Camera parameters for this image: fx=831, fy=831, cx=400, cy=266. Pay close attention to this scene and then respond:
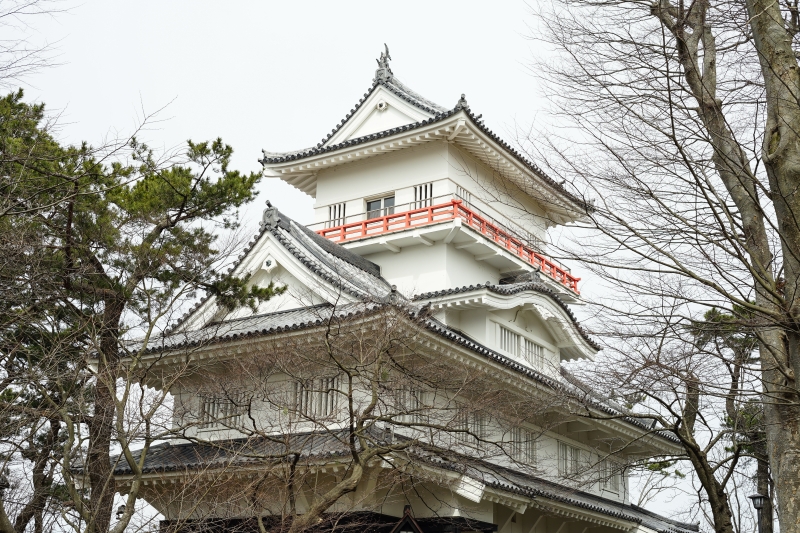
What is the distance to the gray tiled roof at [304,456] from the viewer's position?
12203mm

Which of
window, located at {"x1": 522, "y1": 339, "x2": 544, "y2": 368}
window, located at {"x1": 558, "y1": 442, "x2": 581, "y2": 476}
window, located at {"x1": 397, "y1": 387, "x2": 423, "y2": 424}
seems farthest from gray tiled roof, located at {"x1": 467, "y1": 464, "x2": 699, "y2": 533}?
window, located at {"x1": 522, "y1": 339, "x2": 544, "y2": 368}

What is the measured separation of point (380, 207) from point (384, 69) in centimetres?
471

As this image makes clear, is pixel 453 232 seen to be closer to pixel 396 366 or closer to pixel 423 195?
pixel 423 195

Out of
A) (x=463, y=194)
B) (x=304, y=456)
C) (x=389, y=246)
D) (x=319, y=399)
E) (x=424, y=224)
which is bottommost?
(x=304, y=456)

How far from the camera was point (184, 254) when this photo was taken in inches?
539

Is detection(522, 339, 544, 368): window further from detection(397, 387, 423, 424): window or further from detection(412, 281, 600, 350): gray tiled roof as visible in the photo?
detection(397, 387, 423, 424): window

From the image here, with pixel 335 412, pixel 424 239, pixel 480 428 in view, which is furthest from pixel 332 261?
pixel 335 412

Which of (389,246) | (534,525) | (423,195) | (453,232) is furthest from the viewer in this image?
(423,195)

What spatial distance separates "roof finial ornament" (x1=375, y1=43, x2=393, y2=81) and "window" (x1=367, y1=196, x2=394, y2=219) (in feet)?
12.9

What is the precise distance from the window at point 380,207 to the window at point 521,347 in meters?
4.95

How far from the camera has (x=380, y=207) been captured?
906 inches

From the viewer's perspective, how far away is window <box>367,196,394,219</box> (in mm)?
22750

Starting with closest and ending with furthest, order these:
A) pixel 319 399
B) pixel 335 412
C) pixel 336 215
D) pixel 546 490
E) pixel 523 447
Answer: pixel 335 412
pixel 319 399
pixel 546 490
pixel 523 447
pixel 336 215

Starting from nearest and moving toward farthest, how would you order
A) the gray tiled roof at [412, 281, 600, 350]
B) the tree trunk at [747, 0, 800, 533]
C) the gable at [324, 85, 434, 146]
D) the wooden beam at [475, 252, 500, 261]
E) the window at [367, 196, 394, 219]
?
the tree trunk at [747, 0, 800, 533]
the gray tiled roof at [412, 281, 600, 350]
the wooden beam at [475, 252, 500, 261]
the window at [367, 196, 394, 219]
the gable at [324, 85, 434, 146]
